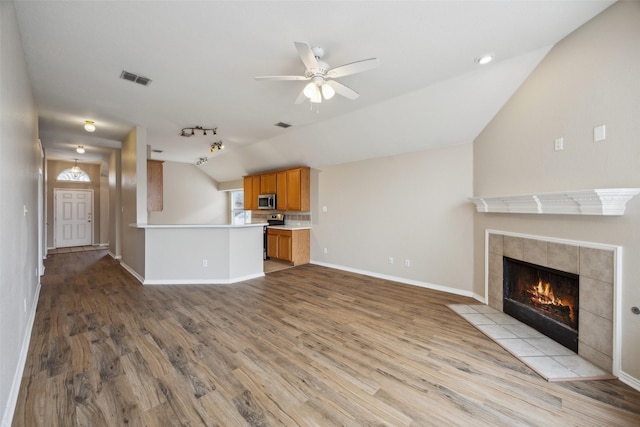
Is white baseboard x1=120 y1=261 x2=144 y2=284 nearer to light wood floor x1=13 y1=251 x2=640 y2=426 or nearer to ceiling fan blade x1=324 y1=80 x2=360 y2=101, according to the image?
light wood floor x1=13 y1=251 x2=640 y2=426

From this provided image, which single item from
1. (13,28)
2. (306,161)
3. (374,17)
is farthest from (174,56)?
(306,161)

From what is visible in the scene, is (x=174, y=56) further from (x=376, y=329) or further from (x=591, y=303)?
(x=591, y=303)

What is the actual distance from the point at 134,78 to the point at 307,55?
2.28 metres

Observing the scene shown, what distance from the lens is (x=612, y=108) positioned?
6.59 ft

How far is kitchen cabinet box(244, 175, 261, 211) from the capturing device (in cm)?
703

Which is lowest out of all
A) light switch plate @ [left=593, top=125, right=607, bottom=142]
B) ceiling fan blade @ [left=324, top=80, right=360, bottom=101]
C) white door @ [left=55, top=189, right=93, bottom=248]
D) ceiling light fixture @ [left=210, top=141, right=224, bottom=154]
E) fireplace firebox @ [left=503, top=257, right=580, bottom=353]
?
fireplace firebox @ [left=503, top=257, right=580, bottom=353]

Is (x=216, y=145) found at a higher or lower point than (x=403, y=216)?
higher

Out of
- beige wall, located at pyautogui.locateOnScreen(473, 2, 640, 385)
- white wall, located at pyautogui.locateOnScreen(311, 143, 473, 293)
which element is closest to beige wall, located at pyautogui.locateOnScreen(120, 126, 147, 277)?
white wall, located at pyautogui.locateOnScreen(311, 143, 473, 293)

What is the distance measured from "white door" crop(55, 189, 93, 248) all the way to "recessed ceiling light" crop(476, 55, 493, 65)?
11433mm

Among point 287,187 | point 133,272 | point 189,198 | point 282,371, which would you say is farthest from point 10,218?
point 189,198

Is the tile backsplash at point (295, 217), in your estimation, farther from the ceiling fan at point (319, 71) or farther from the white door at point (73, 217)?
the white door at point (73, 217)

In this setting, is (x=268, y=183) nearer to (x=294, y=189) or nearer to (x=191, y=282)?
(x=294, y=189)

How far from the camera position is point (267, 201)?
665 centimetres

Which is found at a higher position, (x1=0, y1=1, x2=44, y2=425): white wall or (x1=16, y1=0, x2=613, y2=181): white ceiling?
(x1=16, y1=0, x2=613, y2=181): white ceiling
